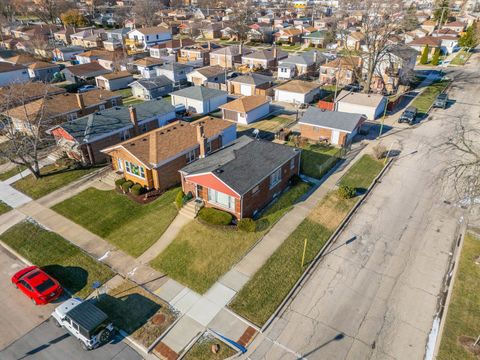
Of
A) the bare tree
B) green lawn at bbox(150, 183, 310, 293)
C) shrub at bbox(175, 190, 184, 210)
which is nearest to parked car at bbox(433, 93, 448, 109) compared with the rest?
green lawn at bbox(150, 183, 310, 293)

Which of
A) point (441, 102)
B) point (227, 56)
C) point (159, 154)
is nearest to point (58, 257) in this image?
point (159, 154)

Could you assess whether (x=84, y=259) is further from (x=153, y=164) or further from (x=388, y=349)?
(x=388, y=349)

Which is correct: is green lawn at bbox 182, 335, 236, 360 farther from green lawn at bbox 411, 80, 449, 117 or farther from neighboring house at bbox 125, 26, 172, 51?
neighboring house at bbox 125, 26, 172, 51

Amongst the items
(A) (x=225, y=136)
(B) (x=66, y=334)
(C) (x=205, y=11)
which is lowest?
(B) (x=66, y=334)

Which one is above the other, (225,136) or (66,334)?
(225,136)

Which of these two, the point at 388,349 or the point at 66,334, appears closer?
the point at 388,349

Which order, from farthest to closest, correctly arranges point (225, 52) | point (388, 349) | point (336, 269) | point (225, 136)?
point (225, 52), point (225, 136), point (336, 269), point (388, 349)

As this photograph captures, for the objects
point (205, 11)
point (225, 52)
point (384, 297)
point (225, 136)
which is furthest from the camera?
point (205, 11)

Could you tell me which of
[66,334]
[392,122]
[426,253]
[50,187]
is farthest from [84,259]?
[392,122]
